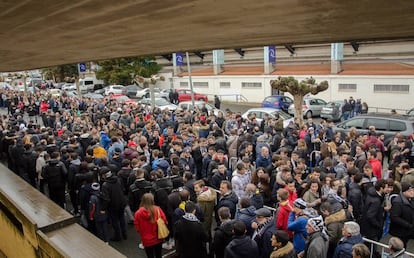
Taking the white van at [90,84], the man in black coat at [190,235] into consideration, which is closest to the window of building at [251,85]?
Result: the white van at [90,84]

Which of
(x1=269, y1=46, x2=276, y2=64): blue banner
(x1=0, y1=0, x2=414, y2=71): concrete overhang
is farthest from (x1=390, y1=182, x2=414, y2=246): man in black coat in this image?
(x1=269, y1=46, x2=276, y2=64): blue banner

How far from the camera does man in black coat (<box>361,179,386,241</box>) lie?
19.5ft

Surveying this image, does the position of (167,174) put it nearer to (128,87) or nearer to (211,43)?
(211,43)

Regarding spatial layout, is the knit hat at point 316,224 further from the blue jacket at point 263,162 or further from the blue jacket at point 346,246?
the blue jacket at point 263,162

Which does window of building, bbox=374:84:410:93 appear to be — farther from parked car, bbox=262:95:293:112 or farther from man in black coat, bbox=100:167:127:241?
man in black coat, bbox=100:167:127:241

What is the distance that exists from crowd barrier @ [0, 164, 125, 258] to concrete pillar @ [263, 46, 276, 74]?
2687 cm

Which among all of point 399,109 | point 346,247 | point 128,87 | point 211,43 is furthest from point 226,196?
point 128,87

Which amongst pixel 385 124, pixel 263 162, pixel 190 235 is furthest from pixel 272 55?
pixel 190 235

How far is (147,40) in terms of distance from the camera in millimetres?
4395

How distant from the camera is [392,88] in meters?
23.9

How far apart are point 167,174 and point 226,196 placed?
195 cm

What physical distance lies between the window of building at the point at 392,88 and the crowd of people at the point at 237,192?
1390 centimetres

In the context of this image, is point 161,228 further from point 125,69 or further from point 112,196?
point 125,69

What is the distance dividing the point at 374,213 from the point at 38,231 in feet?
16.7
